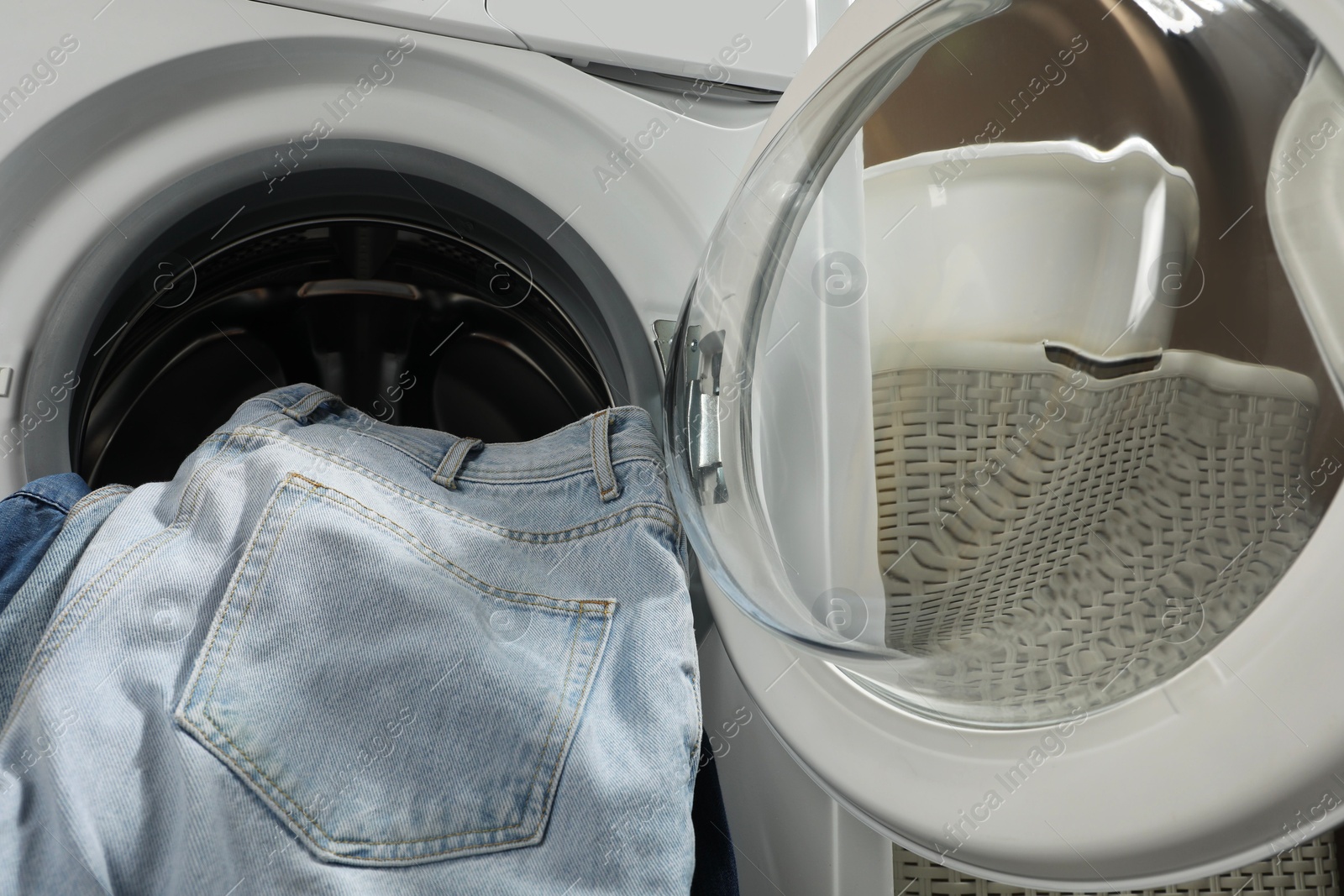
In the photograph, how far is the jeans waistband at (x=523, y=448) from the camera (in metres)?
0.52

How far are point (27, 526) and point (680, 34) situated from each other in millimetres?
517

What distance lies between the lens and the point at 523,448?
1.85 feet

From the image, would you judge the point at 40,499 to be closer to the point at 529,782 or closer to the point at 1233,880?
the point at 529,782

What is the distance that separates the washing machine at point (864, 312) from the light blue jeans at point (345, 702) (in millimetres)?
79

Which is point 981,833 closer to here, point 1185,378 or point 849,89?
point 1185,378

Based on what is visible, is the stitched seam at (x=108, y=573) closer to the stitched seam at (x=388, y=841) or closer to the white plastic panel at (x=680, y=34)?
the stitched seam at (x=388, y=841)

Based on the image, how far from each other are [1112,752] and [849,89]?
0.39m

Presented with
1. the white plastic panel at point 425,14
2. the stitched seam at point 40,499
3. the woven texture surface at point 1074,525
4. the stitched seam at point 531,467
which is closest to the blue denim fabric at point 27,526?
the stitched seam at point 40,499

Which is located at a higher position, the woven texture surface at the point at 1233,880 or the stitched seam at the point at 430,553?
the stitched seam at the point at 430,553

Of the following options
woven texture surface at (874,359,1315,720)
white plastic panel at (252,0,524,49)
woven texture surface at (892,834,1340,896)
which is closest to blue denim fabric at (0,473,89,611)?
white plastic panel at (252,0,524,49)

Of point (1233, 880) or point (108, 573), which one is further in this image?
point (1233, 880)

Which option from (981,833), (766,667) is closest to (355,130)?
(766,667)

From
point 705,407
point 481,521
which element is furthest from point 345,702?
point 705,407

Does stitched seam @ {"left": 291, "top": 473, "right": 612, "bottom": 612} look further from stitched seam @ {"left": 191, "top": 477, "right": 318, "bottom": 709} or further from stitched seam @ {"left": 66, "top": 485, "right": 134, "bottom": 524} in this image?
stitched seam @ {"left": 66, "top": 485, "right": 134, "bottom": 524}
